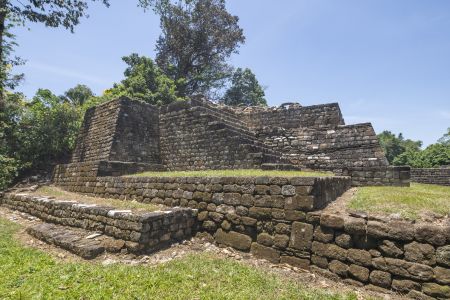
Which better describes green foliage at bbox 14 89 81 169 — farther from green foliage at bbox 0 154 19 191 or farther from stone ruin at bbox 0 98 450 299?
stone ruin at bbox 0 98 450 299

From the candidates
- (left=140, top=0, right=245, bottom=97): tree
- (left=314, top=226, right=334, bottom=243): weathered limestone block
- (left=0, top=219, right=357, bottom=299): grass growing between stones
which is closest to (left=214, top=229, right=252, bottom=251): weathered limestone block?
(left=0, top=219, right=357, bottom=299): grass growing between stones

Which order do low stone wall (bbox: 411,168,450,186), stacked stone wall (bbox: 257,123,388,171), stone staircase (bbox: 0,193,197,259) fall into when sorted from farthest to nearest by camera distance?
low stone wall (bbox: 411,168,450,186) → stacked stone wall (bbox: 257,123,388,171) → stone staircase (bbox: 0,193,197,259)

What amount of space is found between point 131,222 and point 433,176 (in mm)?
18027

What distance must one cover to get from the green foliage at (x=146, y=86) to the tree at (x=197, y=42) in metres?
4.85

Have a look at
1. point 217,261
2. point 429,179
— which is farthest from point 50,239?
point 429,179

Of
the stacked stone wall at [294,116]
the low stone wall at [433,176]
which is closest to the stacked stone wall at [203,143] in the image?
the stacked stone wall at [294,116]

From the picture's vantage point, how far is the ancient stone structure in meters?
8.67

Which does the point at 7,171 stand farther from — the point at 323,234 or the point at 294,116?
the point at 323,234

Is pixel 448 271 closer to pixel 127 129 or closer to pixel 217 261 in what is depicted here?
pixel 217 261

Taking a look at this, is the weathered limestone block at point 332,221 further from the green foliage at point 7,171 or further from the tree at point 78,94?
the tree at point 78,94

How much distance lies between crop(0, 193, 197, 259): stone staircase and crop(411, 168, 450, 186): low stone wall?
16304 mm

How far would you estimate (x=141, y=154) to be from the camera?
1144 cm

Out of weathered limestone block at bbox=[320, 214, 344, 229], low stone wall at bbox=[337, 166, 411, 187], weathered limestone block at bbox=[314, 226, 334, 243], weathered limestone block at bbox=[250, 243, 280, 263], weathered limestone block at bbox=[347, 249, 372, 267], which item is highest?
low stone wall at bbox=[337, 166, 411, 187]

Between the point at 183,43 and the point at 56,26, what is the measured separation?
16910 millimetres
